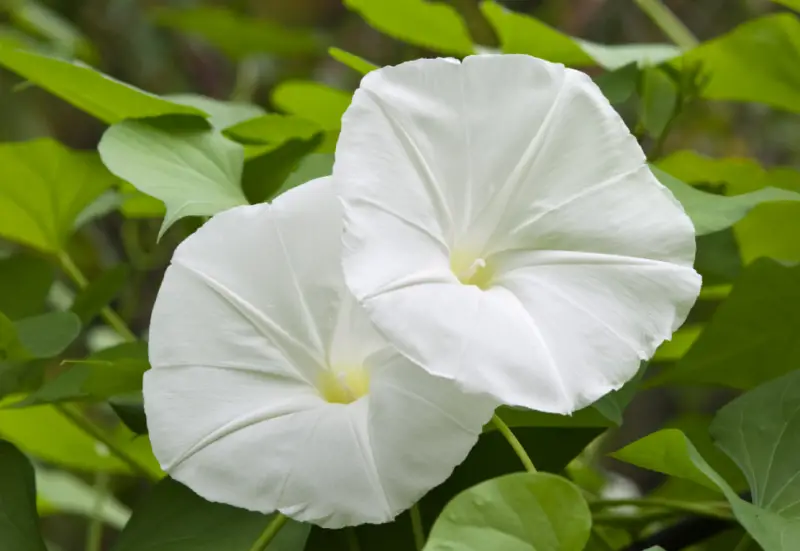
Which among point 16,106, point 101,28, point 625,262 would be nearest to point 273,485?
point 625,262

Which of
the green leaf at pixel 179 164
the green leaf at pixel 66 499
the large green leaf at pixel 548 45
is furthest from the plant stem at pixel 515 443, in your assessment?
the green leaf at pixel 66 499

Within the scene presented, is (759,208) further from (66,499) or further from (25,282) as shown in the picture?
(66,499)

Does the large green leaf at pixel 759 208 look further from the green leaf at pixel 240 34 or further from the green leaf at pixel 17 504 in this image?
the green leaf at pixel 240 34

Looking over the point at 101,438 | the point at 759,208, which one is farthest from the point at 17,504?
the point at 759,208

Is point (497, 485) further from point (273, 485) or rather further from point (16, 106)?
point (16, 106)

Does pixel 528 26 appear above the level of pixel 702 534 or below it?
above

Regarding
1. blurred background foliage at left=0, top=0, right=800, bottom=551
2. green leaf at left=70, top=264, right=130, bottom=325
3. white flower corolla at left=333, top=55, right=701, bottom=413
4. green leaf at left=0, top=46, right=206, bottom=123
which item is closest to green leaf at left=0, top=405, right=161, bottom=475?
blurred background foliage at left=0, top=0, right=800, bottom=551
